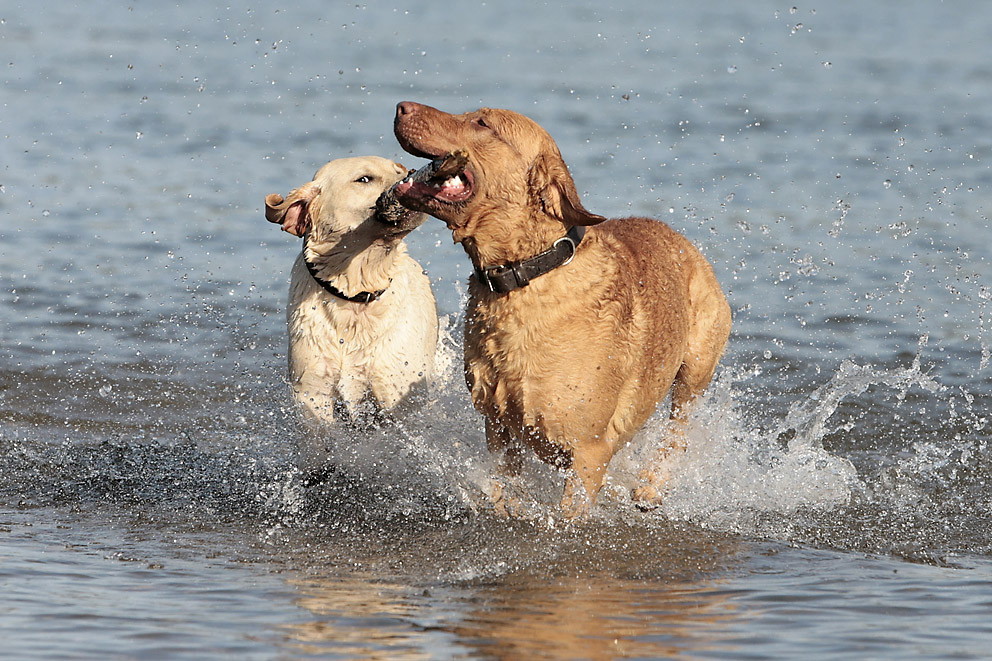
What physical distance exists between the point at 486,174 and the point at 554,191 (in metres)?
0.29

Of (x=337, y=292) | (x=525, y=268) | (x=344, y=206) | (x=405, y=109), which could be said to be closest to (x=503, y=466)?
(x=525, y=268)

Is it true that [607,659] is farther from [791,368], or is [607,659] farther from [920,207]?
[920,207]

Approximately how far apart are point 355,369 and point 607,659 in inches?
94.2

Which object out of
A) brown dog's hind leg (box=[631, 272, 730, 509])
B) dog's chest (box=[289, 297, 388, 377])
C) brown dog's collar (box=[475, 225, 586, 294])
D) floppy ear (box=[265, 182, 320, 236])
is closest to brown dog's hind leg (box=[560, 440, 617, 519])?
brown dog's collar (box=[475, 225, 586, 294])

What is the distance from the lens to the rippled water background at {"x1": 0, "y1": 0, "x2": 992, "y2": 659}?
4840 millimetres

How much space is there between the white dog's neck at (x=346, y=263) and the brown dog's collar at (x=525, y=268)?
1293mm

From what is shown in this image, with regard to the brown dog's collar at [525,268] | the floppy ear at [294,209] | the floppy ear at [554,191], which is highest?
the floppy ear at [554,191]

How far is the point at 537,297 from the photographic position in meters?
5.05

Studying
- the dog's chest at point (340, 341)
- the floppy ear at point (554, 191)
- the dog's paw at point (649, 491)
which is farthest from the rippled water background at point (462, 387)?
the floppy ear at point (554, 191)

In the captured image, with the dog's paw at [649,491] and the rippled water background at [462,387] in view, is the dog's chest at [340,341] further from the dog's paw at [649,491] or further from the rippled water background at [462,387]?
the dog's paw at [649,491]

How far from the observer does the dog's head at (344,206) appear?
6.12 metres

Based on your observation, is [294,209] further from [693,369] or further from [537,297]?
[693,369]

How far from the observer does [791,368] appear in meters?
9.23

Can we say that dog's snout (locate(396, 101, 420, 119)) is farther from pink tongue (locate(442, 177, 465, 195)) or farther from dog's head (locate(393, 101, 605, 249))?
pink tongue (locate(442, 177, 465, 195))
